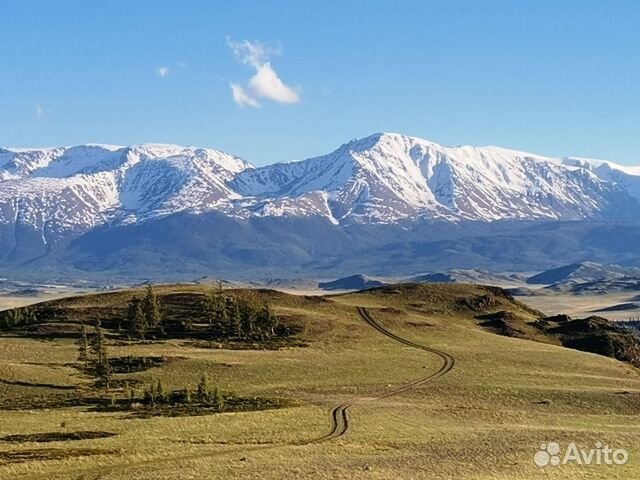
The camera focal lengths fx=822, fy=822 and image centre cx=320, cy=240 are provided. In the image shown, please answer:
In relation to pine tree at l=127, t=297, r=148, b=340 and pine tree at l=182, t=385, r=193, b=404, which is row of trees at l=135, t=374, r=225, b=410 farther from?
pine tree at l=127, t=297, r=148, b=340

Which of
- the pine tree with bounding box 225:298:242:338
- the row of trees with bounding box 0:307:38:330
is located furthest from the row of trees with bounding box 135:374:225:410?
the row of trees with bounding box 0:307:38:330

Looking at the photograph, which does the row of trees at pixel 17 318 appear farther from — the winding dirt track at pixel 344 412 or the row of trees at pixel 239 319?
the winding dirt track at pixel 344 412

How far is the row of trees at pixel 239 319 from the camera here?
119188mm

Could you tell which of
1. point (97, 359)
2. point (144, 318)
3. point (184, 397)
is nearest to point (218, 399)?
point (184, 397)

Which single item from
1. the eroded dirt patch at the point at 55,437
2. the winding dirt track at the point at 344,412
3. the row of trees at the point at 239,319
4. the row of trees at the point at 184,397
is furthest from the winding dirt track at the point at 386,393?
the row of trees at the point at 239,319

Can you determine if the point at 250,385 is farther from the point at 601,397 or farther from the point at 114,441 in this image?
the point at 601,397

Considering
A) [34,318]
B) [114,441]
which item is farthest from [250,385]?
[34,318]

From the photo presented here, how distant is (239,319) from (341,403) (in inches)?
1739

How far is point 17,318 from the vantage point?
Answer: 123m

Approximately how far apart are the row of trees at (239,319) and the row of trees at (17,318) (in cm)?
2592

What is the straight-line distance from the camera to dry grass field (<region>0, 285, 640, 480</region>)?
174 ft

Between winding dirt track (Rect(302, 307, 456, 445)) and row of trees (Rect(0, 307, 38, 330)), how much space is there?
5124cm

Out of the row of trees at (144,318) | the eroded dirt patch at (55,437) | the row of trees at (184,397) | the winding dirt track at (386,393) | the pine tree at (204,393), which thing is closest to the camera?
the eroded dirt patch at (55,437)

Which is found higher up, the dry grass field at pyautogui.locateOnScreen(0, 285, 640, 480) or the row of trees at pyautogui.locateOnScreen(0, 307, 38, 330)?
the row of trees at pyautogui.locateOnScreen(0, 307, 38, 330)
